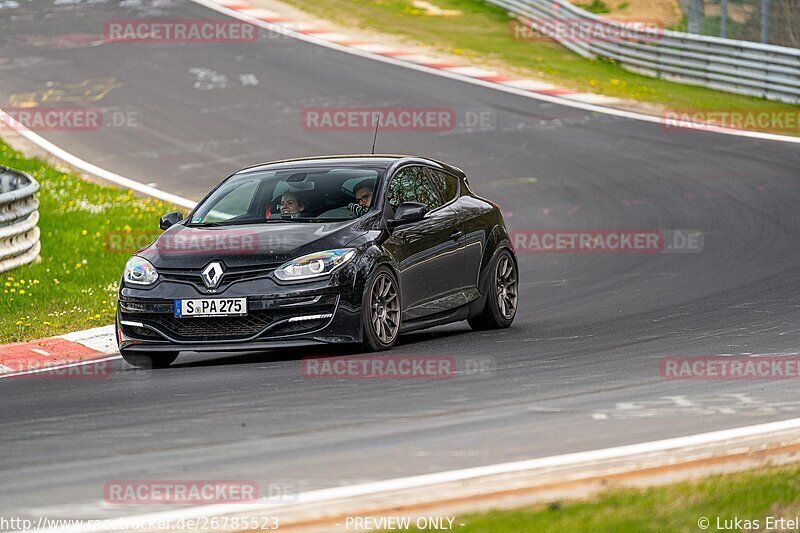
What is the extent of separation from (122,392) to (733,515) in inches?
193

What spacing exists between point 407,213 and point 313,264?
1.04 m

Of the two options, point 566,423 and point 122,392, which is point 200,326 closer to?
point 122,392

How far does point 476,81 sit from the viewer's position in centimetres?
2762

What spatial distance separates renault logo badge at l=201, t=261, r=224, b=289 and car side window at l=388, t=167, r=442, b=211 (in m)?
1.66

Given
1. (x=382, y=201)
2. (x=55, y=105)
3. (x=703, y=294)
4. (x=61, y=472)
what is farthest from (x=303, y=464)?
(x=55, y=105)

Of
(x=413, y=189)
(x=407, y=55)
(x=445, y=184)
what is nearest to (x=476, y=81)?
(x=407, y=55)

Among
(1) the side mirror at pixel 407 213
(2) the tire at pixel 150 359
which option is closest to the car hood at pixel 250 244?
(1) the side mirror at pixel 407 213

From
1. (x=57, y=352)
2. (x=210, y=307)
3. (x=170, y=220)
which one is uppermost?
(x=170, y=220)

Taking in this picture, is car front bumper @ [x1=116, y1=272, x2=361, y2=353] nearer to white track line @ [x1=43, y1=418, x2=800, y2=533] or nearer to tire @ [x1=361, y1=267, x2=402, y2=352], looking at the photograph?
tire @ [x1=361, y1=267, x2=402, y2=352]

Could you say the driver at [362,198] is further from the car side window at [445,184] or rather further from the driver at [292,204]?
the car side window at [445,184]

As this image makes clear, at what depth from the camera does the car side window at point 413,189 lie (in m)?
11.5

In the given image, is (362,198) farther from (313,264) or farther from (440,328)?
(440,328)

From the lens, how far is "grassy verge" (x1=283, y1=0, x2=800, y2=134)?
2684 cm

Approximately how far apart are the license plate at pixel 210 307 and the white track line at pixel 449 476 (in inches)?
157
